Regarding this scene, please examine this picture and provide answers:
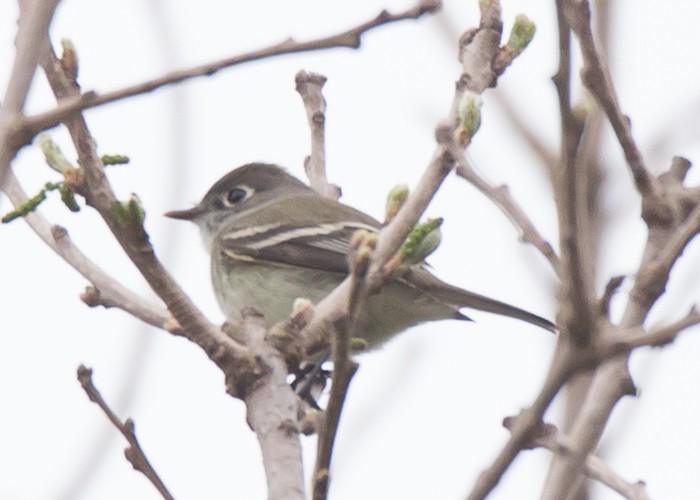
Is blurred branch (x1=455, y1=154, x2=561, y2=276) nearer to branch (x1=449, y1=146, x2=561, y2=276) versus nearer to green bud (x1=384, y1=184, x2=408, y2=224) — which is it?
branch (x1=449, y1=146, x2=561, y2=276)

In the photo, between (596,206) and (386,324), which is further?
(386,324)

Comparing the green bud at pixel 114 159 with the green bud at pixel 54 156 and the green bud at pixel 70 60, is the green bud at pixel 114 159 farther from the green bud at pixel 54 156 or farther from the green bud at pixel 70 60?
the green bud at pixel 70 60

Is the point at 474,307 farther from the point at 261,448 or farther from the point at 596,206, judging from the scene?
the point at 261,448

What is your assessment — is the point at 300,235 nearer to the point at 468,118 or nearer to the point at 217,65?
the point at 468,118

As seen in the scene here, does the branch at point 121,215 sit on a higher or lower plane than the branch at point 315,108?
lower

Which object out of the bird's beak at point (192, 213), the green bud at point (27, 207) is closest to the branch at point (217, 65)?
the green bud at point (27, 207)

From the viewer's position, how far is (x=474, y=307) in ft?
18.3

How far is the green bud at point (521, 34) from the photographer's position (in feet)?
10.1

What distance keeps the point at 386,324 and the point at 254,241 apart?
3.40ft

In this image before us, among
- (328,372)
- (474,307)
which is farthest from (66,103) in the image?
(474,307)

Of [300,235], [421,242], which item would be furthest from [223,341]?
[300,235]

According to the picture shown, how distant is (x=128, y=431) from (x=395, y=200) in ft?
2.77

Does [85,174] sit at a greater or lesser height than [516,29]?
lesser

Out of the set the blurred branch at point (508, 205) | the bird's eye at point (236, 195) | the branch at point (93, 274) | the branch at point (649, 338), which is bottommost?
the branch at point (649, 338)
